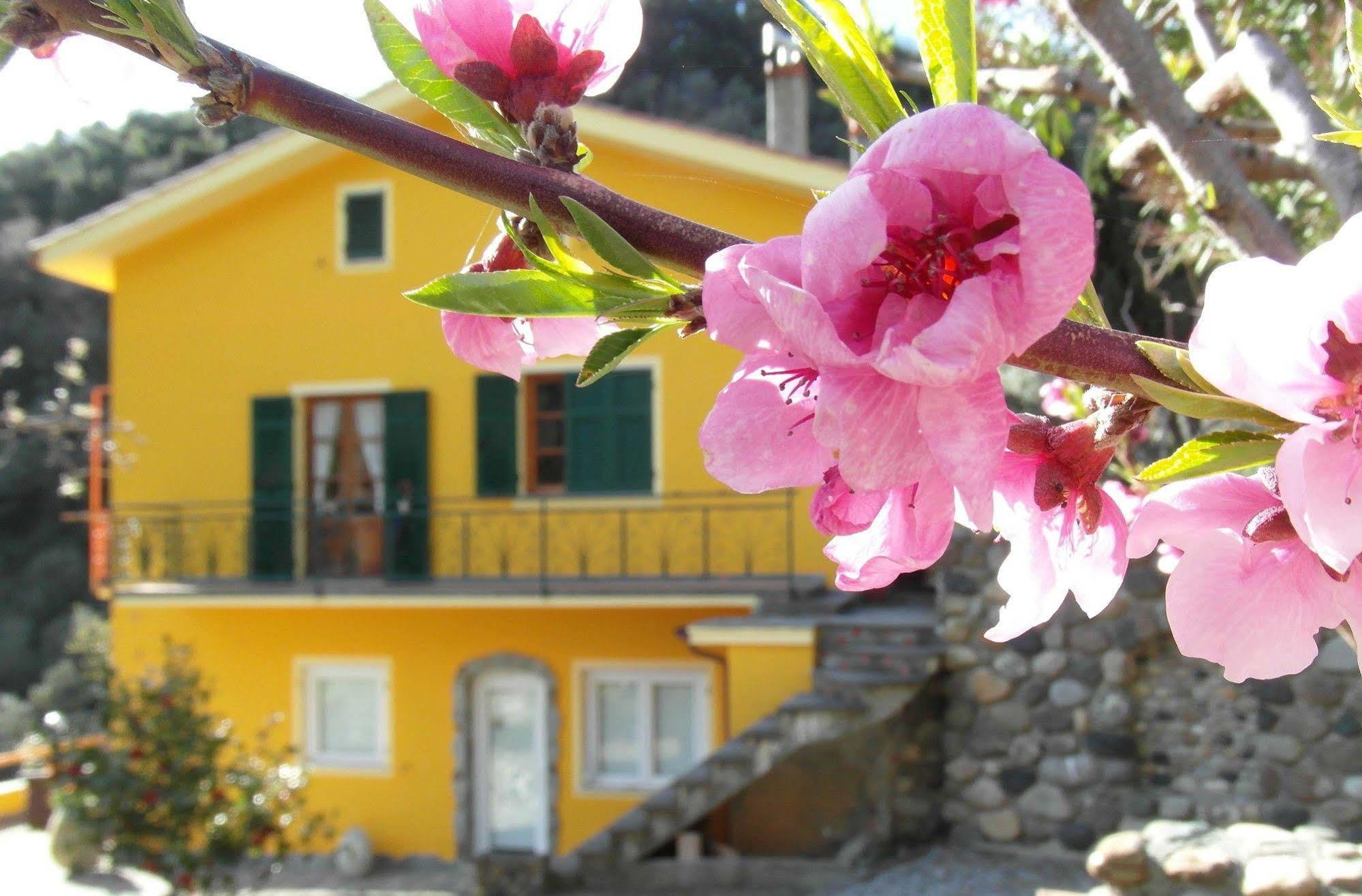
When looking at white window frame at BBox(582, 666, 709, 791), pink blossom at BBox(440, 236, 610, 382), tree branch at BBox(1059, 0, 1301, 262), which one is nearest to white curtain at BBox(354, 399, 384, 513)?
white window frame at BBox(582, 666, 709, 791)

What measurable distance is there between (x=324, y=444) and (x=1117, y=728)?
7.53 meters

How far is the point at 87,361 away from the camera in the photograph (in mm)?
24797

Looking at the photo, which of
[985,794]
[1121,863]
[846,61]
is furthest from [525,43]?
[985,794]

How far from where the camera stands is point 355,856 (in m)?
11.0

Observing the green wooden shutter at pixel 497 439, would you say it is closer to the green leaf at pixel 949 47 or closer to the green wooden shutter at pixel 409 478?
the green wooden shutter at pixel 409 478

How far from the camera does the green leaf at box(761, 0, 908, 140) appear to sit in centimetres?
54

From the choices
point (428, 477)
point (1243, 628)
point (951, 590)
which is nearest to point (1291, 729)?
point (951, 590)

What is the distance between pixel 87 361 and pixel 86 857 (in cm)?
1572

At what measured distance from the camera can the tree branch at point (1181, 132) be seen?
172cm

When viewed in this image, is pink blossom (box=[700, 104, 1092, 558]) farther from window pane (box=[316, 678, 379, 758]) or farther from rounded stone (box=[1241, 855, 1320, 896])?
window pane (box=[316, 678, 379, 758])

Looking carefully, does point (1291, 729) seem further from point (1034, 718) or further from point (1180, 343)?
point (1180, 343)

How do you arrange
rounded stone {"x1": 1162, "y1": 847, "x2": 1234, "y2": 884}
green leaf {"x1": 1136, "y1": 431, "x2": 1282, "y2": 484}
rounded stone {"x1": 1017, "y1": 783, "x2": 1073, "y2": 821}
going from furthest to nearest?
1. rounded stone {"x1": 1017, "y1": 783, "x2": 1073, "y2": 821}
2. rounded stone {"x1": 1162, "y1": 847, "x2": 1234, "y2": 884}
3. green leaf {"x1": 1136, "y1": 431, "x2": 1282, "y2": 484}

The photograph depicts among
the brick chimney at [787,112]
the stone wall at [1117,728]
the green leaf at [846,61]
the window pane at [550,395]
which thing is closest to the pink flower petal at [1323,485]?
the green leaf at [846,61]

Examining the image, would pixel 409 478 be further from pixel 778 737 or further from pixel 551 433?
pixel 778 737
